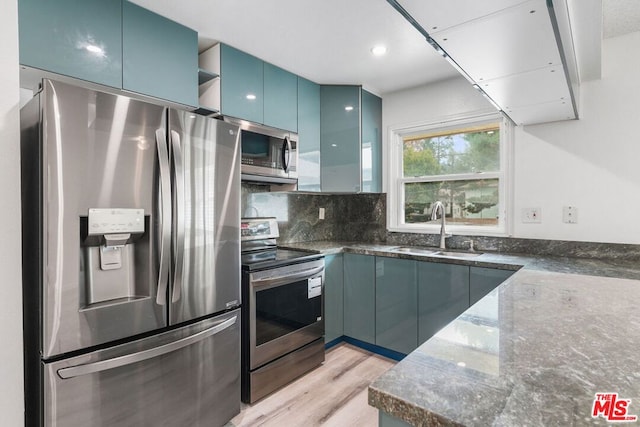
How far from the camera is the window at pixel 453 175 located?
2699 millimetres

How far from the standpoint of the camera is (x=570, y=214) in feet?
7.59

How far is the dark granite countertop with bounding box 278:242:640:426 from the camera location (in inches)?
21.0

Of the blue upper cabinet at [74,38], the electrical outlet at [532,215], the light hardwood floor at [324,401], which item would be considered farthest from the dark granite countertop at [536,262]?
the blue upper cabinet at [74,38]

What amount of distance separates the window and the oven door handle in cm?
113

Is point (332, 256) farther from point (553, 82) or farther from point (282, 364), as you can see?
point (553, 82)

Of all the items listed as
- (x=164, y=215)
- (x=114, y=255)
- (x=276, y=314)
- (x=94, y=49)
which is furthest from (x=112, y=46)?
(x=276, y=314)

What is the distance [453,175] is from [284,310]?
186 cm

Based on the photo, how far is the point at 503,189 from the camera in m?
2.64

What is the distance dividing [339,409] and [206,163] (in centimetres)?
162

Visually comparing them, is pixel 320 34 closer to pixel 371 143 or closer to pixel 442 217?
pixel 371 143

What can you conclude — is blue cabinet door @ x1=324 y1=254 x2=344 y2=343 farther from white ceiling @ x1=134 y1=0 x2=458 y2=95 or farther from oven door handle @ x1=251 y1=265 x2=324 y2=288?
white ceiling @ x1=134 y1=0 x2=458 y2=95

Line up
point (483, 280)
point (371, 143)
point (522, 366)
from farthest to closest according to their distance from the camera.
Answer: point (371, 143) → point (483, 280) → point (522, 366)

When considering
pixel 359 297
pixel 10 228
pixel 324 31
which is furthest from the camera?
pixel 359 297

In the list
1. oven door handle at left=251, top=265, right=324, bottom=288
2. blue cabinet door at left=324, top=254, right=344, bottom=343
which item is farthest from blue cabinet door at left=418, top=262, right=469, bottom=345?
oven door handle at left=251, top=265, right=324, bottom=288
